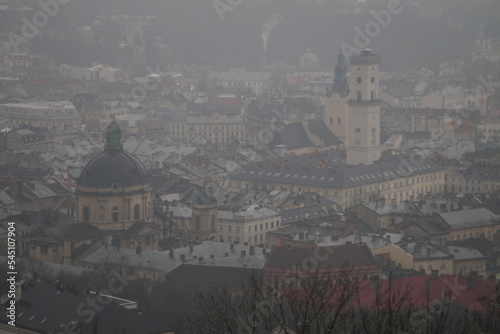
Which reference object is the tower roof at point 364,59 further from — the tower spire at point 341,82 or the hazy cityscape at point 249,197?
the tower spire at point 341,82

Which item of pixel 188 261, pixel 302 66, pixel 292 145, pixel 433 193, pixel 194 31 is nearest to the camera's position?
pixel 188 261

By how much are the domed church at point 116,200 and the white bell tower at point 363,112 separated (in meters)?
20.4

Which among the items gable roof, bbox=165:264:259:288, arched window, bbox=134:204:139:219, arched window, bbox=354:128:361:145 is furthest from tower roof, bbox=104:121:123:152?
arched window, bbox=354:128:361:145

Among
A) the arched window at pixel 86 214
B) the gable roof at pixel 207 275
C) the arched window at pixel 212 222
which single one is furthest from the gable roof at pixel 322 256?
the arched window at pixel 86 214

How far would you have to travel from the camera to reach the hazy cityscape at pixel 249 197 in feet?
123

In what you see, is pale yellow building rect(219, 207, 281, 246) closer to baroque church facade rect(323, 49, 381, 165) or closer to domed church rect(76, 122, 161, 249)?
domed church rect(76, 122, 161, 249)

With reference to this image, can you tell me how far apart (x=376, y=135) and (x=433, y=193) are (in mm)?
6861

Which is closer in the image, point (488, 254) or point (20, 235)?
point (488, 254)

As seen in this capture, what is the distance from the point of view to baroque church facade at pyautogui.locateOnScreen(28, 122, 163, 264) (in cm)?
5634

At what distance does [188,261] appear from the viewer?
168 feet

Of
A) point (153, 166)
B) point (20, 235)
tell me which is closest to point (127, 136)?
point (153, 166)

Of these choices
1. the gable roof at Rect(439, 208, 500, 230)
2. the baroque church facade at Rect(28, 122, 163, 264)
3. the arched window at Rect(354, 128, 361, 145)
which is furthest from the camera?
the arched window at Rect(354, 128, 361, 145)

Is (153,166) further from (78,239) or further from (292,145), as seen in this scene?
(78,239)

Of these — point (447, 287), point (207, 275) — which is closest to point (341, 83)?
point (207, 275)
